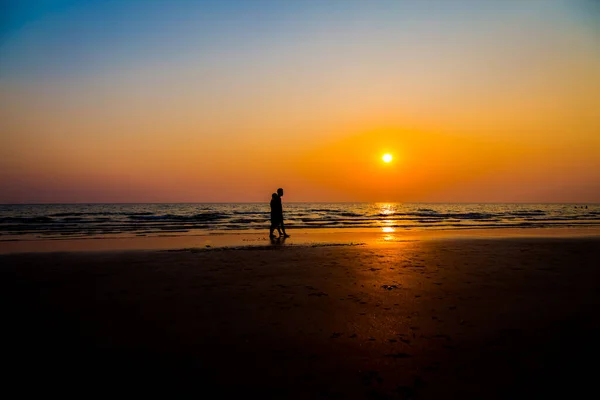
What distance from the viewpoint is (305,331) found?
531 centimetres

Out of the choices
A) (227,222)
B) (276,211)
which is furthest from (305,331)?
(227,222)

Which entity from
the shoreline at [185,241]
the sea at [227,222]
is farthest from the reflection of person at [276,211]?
the sea at [227,222]

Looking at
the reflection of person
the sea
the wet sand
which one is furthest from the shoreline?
the wet sand

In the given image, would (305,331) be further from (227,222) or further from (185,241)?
(227,222)

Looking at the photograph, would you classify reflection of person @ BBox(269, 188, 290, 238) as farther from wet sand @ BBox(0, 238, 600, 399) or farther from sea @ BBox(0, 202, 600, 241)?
wet sand @ BBox(0, 238, 600, 399)

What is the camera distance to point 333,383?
3787 millimetres

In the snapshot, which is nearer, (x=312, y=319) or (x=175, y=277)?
(x=312, y=319)

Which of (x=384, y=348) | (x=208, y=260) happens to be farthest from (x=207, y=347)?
(x=208, y=260)

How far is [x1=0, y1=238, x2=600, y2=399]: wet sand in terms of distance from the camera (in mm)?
3811

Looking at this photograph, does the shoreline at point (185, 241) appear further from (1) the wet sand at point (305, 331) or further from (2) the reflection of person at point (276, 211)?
(1) the wet sand at point (305, 331)

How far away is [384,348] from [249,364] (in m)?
1.82

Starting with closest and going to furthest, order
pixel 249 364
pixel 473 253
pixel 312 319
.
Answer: pixel 249 364 → pixel 312 319 → pixel 473 253

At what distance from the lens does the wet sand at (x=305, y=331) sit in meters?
3.81

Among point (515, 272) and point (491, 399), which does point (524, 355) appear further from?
point (515, 272)
